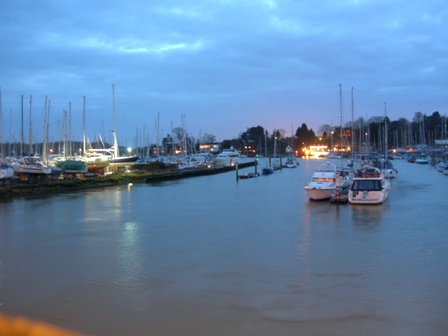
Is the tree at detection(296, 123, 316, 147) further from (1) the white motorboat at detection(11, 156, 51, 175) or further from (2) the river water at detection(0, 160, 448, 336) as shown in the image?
(2) the river water at detection(0, 160, 448, 336)

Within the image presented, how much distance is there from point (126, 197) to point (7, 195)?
7.59 metres

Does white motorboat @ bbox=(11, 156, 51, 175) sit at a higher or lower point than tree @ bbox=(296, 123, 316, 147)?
lower

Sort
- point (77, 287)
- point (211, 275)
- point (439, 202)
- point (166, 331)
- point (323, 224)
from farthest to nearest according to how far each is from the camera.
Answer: point (439, 202) → point (323, 224) → point (211, 275) → point (77, 287) → point (166, 331)

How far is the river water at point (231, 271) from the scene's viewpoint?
373 inches

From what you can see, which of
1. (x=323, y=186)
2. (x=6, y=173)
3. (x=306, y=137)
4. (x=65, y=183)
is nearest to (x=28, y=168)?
(x=6, y=173)

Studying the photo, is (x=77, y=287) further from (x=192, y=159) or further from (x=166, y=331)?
(x=192, y=159)

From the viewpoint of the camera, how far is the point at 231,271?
1292cm

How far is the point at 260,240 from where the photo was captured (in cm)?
1720

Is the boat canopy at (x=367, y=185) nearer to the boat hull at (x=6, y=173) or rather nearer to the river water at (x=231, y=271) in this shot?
the river water at (x=231, y=271)

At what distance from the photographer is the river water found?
373 inches

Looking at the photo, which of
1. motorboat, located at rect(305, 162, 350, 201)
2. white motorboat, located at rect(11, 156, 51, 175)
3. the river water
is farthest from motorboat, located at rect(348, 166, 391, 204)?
white motorboat, located at rect(11, 156, 51, 175)

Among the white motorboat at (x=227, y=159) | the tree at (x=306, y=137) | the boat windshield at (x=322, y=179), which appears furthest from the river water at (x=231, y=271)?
the tree at (x=306, y=137)

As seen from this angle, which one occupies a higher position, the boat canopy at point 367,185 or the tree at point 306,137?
the tree at point 306,137

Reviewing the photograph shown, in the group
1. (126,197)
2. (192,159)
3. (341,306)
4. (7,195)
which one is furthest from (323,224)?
(192,159)
